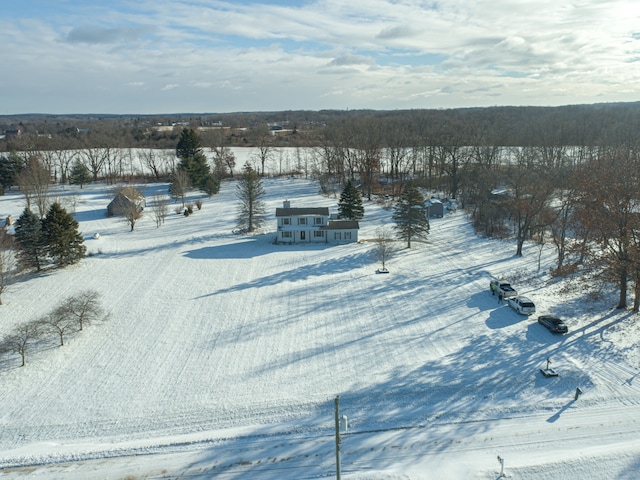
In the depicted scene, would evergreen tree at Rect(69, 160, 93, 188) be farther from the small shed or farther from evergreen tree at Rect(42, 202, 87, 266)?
the small shed

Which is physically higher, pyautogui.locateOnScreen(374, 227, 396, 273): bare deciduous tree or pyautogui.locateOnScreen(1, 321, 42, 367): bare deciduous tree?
pyautogui.locateOnScreen(374, 227, 396, 273): bare deciduous tree

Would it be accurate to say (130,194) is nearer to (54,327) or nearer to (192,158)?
(192,158)

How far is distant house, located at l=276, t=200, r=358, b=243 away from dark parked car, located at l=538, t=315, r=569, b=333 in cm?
1935

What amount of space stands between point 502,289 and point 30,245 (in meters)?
33.7

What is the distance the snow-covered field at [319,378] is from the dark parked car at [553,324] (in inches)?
20.4

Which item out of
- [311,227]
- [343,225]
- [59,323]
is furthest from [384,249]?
[59,323]

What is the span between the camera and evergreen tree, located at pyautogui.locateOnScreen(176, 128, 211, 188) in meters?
62.9

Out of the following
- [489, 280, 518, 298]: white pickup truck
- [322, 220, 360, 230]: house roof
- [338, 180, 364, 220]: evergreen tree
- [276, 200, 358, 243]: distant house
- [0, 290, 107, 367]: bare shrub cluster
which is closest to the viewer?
[0, 290, 107, 367]: bare shrub cluster

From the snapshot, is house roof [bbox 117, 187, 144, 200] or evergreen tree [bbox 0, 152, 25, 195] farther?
evergreen tree [bbox 0, 152, 25, 195]

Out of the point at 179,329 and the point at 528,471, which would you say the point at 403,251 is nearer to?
the point at 179,329

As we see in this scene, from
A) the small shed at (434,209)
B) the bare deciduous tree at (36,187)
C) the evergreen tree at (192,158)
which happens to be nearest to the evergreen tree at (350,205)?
the small shed at (434,209)

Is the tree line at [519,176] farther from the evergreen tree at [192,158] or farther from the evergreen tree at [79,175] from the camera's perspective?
the evergreen tree at [79,175]

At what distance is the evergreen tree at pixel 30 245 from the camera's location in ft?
111

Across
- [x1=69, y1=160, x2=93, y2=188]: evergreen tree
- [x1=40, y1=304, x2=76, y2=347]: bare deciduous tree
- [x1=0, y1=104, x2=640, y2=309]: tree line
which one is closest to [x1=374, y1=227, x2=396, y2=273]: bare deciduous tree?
[x1=0, y1=104, x2=640, y2=309]: tree line
